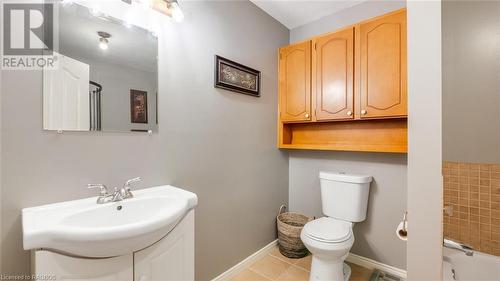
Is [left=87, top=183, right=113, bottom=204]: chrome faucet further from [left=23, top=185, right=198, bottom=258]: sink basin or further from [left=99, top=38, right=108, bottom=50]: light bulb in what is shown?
[left=99, top=38, right=108, bottom=50]: light bulb

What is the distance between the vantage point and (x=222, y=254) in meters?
1.74

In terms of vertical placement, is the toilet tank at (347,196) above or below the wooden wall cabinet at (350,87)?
below

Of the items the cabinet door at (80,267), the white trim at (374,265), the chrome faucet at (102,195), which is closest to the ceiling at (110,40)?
the chrome faucet at (102,195)

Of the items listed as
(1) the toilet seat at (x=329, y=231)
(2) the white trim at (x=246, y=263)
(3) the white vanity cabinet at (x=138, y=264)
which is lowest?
(2) the white trim at (x=246, y=263)

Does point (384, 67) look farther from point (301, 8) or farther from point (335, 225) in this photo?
point (335, 225)

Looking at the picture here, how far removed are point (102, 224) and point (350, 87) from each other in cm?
199

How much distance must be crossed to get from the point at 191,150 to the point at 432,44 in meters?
1.37

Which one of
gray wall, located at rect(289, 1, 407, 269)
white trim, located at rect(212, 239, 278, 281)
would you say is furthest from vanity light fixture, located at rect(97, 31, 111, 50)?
gray wall, located at rect(289, 1, 407, 269)

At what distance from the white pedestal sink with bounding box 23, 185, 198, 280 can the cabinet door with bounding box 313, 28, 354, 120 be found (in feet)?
4.84

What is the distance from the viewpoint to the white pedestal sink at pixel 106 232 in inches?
27.8

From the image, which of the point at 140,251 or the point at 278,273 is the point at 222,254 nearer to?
the point at 278,273

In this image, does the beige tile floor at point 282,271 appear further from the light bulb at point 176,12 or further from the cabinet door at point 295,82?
the light bulb at point 176,12

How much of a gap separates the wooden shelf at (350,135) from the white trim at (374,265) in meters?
1.05
